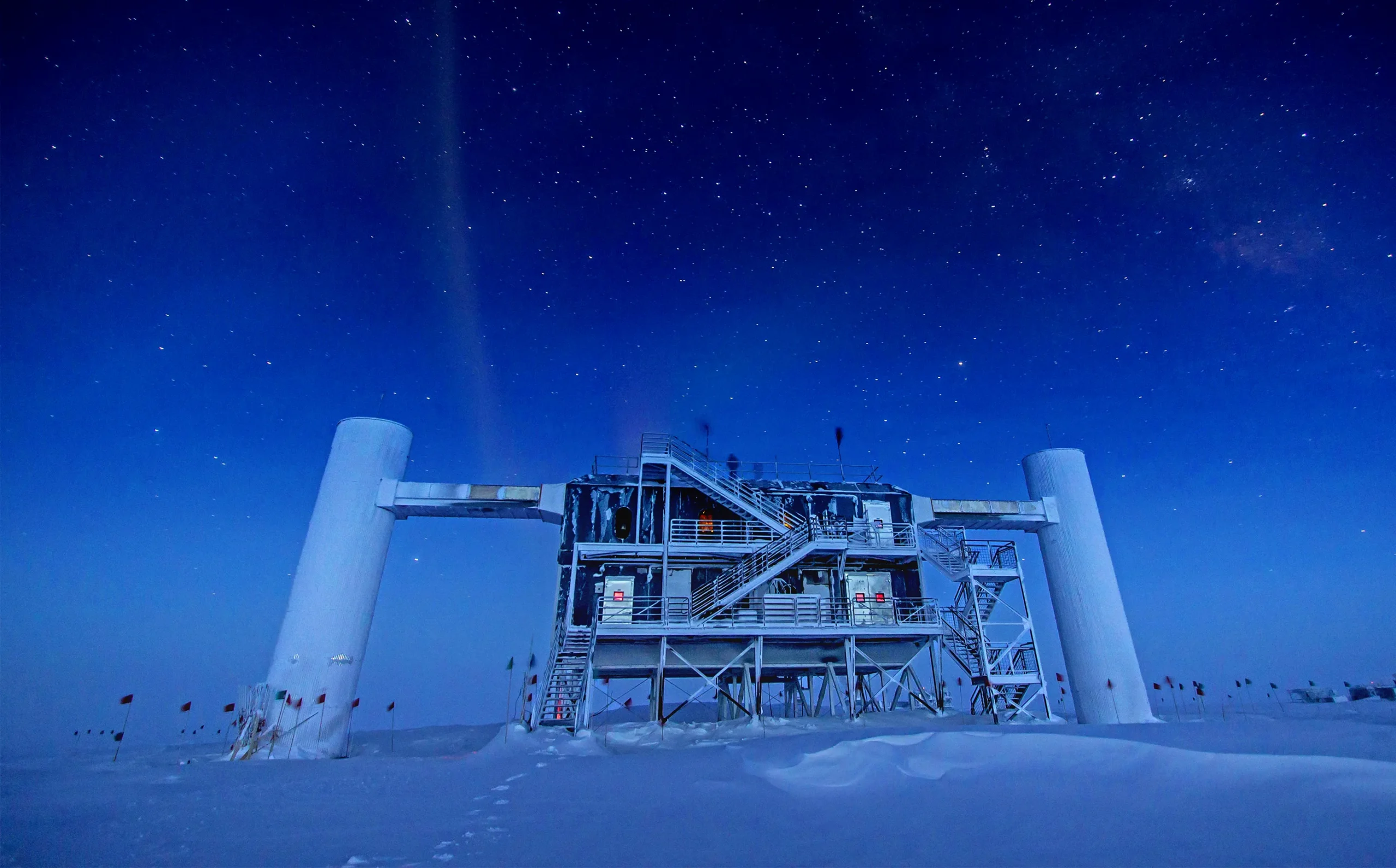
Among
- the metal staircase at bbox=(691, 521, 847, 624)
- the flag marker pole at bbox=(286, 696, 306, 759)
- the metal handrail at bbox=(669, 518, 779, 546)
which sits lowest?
the flag marker pole at bbox=(286, 696, 306, 759)

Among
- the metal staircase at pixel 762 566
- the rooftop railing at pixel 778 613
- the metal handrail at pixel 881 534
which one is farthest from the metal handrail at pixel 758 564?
the metal handrail at pixel 881 534

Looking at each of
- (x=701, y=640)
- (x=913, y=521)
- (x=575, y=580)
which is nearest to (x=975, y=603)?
(x=913, y=521)

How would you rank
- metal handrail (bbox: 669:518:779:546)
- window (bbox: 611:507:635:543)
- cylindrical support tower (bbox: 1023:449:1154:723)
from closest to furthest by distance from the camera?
1. cylindrical support tower (bbox: 1023:449:1154:723)
2. metal handrail (bbox: 669:518:779:546)
3. window (bbox: 611:507:635:543)

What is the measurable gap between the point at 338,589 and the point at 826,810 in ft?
82.8

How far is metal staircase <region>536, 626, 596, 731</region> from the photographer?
2194 cm

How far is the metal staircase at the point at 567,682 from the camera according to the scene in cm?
2194

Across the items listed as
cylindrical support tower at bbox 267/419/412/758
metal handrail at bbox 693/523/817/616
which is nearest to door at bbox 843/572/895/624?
metal handrail at bbox 693/523/817/616

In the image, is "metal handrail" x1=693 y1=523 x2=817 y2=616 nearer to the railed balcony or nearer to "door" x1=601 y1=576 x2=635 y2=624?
the railed balcony

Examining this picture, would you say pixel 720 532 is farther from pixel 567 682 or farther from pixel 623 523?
pixel 567 682

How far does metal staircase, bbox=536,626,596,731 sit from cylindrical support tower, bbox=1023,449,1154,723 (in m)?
21.7

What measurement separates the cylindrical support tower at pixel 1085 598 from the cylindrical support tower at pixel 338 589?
31187 millimetres

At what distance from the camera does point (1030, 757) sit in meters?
7.22

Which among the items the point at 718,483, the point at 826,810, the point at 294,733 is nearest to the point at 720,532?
the point at 718,483

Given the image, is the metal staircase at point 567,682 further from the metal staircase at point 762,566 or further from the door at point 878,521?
the door at point 878,521
